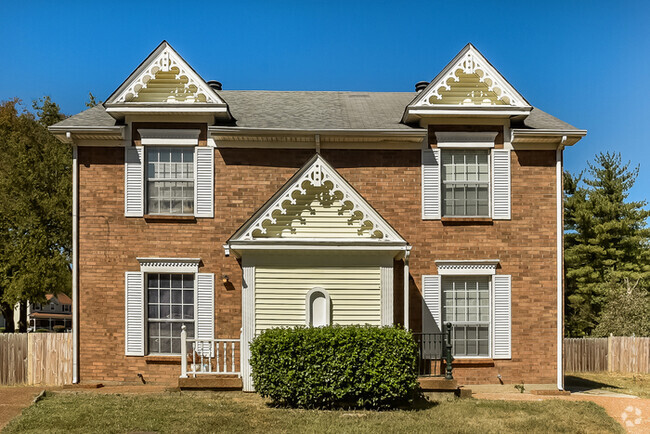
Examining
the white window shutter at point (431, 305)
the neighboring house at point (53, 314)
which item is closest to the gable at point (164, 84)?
the white window shutter at point (431, 305)

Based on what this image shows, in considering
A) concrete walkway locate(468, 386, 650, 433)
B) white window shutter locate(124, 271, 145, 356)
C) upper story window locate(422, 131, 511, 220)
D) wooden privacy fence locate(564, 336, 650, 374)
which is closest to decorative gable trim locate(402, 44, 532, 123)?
upper story window locate(422, 131, 511, 220)

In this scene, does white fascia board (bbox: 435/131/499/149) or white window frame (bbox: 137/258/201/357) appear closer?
white window frame (bbox: 137/258/201/357)

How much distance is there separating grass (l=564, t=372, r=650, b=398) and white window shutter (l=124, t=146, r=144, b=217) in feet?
42.3

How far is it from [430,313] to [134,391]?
7.38 m

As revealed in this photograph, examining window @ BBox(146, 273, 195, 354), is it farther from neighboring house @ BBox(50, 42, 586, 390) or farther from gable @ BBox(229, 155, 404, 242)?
gable @ BBox(229, 155, 404, 242)

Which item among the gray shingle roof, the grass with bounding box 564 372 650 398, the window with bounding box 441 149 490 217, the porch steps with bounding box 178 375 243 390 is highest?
the gray shingle roof

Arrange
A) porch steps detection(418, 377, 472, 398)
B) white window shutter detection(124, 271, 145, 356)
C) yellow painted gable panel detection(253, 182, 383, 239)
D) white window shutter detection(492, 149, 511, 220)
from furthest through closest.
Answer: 1. white window shutter detection(492, 149, 511, 220)
2. white window shutter detection(124, 271, 145, 356)
3. porch steps detection(418, 377, 472, 398)
4. yellow painted gable panel detection(253, 182, 383, 239)

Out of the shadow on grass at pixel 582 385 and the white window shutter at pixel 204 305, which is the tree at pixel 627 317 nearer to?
the shadow on grass at pixel 582 385

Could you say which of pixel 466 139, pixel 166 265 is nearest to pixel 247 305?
pixel 166 265

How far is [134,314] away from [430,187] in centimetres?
806

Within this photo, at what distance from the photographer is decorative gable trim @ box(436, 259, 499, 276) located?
15.0m

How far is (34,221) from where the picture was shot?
86.8 ft

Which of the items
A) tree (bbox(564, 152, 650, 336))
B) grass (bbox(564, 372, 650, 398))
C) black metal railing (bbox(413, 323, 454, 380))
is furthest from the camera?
tree (bbox(564, 152, 650, 336))

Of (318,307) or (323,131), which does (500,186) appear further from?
(318,307)
